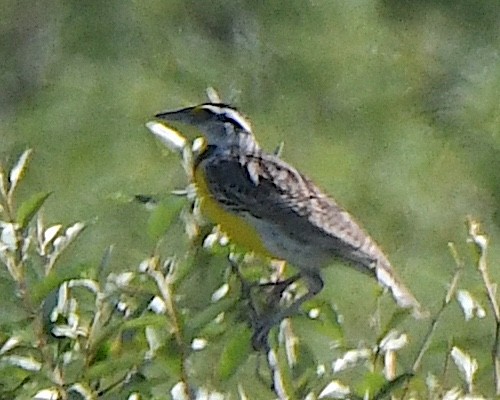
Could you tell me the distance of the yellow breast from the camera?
7.35 feet

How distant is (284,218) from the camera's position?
7.84 ft

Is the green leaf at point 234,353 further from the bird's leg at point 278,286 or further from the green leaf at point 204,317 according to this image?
the bird's leg at point 278,286

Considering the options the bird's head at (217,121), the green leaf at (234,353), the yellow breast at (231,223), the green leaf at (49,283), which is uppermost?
the green leaf at (49,283)

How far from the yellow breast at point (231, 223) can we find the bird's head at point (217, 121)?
0.21 meters

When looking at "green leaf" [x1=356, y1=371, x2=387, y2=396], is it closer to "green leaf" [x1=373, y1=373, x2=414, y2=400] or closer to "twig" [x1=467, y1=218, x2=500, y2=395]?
"green leaf" [x1=373, y1=373, x2=414, y2=400]

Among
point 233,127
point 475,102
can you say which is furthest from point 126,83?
point 233,127

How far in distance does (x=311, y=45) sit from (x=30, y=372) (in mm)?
Answer: 2811

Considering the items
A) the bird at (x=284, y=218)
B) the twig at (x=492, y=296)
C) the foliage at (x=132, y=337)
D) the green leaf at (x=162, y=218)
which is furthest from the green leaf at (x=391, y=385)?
the bird at (x=284, y=218)

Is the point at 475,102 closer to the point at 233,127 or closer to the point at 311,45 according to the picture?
the point at 311,45

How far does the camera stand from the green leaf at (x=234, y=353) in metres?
1.44

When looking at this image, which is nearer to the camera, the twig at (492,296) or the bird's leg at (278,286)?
the twig at (492,296)

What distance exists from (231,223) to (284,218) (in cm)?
11

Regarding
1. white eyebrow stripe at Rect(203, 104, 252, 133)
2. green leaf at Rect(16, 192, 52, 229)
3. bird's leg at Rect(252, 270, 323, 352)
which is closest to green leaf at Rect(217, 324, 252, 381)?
bird's leg at Rect(252, 270, 323, 352)

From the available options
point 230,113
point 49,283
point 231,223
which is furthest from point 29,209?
point 230,113
